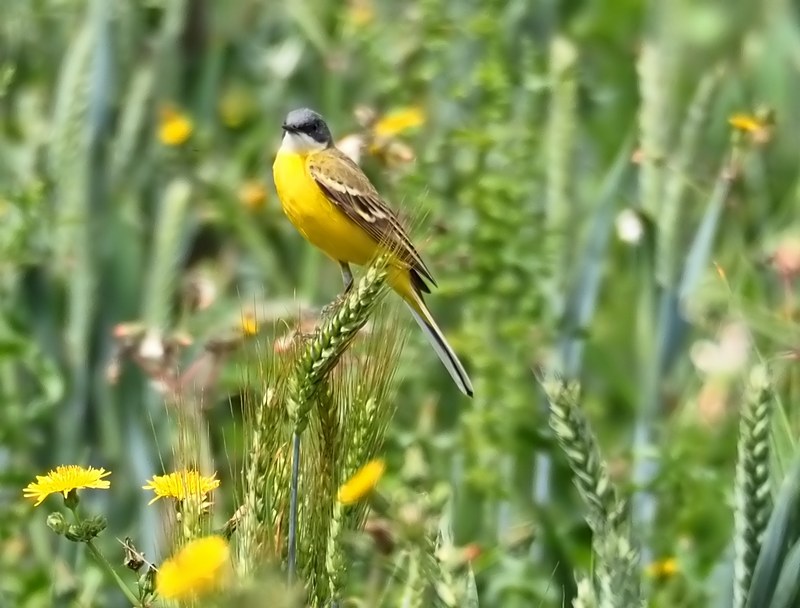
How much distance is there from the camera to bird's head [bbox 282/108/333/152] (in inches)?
75.2

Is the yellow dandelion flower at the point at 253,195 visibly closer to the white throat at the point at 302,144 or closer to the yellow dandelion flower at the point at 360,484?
the white throat at the point at 302,144

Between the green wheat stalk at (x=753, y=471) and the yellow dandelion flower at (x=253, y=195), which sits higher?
the green wheat stalk at (x=753, y=471)

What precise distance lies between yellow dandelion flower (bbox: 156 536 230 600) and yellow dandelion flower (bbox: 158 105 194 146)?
4.97 feet

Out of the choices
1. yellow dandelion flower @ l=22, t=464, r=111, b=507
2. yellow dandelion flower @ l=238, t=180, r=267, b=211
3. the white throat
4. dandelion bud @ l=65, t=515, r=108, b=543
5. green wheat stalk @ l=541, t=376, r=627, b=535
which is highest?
green wheat stalk @ l=541, t=376, r=627, b=535

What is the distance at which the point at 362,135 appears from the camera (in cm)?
189

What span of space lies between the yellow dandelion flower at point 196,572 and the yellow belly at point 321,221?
3.06 feet

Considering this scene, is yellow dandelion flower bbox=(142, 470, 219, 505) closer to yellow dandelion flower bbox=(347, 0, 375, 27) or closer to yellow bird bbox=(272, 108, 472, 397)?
yellow bird bbox=(272, 108, 472, 397)

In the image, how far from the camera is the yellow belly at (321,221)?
1.74 metres

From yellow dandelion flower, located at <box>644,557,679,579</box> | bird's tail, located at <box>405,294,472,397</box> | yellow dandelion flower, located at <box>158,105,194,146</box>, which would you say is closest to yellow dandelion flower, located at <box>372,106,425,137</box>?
bird's tail, located at <box>405,294,472,397</box>

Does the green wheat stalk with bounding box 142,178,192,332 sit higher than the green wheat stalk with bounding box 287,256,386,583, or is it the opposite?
the green wheat stalk with bounding box 287,256,386,583

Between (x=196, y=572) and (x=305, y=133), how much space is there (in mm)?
1232

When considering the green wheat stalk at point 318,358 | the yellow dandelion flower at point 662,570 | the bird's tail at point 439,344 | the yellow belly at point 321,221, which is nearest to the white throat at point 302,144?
the yellow belly at point 321,221

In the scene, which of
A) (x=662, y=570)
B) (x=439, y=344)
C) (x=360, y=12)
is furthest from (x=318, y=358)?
(x=360, y=12)

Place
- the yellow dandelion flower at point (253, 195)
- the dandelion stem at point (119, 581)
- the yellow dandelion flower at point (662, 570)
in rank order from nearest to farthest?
the dandelion stem at point (119, 581) → the yellow dandelion flower at point (662, 570) → the yellow dandelion flower at point (253, 195)
